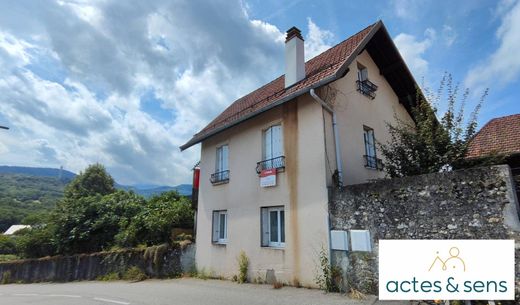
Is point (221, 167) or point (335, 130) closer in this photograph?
point (335, 130)

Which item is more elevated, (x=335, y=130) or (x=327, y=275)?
(x=335, y=130)

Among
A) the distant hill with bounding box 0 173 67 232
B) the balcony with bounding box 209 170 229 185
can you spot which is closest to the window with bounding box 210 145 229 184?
the balcony with bounding box 209 170 229 185

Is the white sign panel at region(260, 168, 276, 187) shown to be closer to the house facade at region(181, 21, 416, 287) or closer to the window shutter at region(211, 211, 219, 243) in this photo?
the house facade at region(181, 21, 416, 287)

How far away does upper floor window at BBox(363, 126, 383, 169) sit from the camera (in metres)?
10.3

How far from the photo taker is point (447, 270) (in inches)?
128

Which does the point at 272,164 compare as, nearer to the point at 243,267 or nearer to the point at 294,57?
the point at 243,267

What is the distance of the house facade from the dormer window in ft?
0.12

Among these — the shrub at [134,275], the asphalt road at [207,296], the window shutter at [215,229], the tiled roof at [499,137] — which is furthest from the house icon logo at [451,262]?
the shrub at [134,275]

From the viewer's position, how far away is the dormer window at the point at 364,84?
35.5ft

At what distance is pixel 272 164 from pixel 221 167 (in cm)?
313

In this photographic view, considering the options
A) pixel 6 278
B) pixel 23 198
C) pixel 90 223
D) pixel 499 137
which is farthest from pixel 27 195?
pixel 499 137

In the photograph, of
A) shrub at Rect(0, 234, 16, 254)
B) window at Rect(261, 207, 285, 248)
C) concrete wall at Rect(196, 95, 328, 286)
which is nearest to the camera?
concrete wall at Rect(196, 95, 328, 286)

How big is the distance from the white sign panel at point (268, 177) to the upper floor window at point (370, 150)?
294 cm

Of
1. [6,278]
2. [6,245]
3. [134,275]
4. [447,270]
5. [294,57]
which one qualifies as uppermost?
[294,57]
